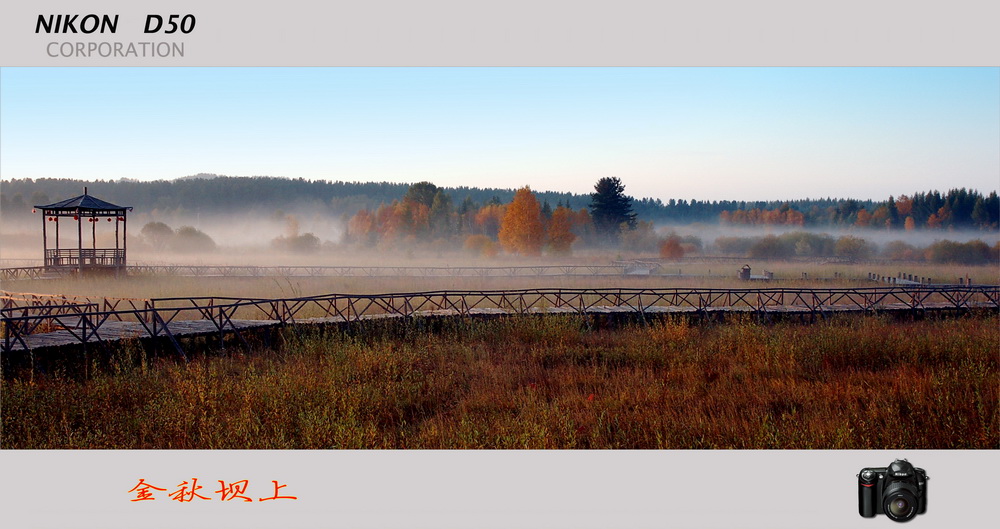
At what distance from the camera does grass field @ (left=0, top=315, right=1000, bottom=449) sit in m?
6.36

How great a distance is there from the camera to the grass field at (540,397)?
20.9 ft

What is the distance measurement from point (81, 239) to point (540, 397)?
2080 centimetres

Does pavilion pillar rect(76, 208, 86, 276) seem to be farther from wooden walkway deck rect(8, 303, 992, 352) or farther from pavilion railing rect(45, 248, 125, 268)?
wooden walkway deck rect(8, 303, 992, 352)

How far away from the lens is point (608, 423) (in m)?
6.99

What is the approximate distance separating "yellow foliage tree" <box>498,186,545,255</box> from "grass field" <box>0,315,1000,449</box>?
25568 mm

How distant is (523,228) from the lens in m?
38.9

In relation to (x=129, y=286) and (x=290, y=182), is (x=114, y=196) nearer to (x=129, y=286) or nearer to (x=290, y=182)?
(x=290, y=182)

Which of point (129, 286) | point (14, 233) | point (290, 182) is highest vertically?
point (290, 182)

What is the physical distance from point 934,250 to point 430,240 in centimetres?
3003
